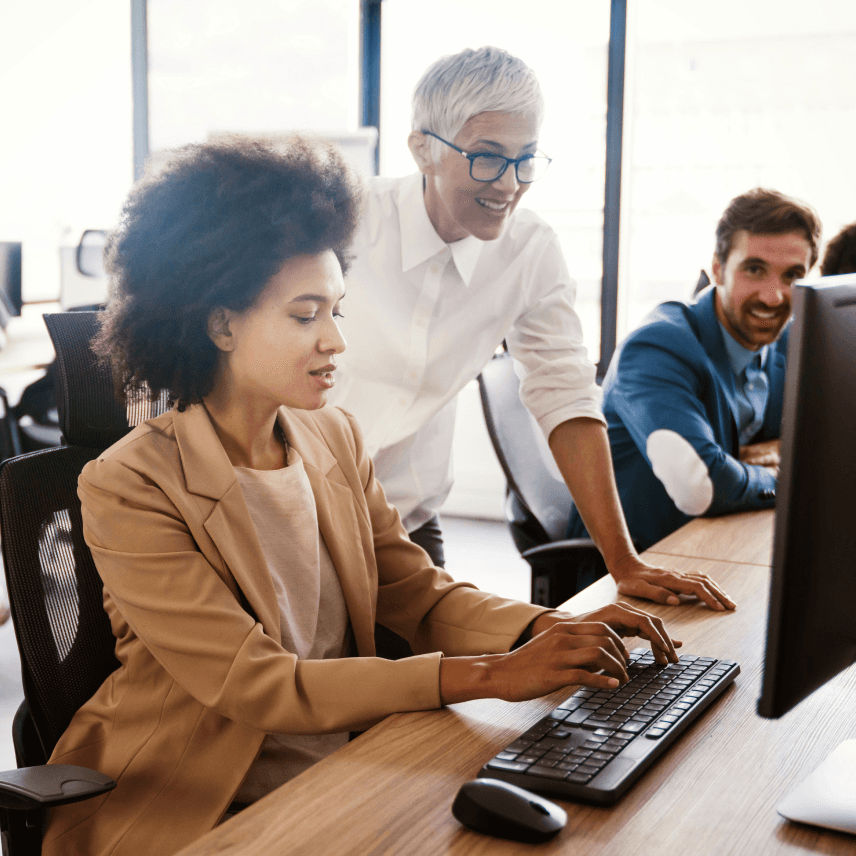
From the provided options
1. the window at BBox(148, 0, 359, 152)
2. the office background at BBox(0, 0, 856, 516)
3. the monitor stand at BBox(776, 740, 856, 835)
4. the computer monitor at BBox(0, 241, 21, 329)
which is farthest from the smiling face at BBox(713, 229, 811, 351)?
the computer monitor at BBox(0, 241, 21, 329)

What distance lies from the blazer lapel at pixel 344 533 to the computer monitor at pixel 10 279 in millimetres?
3485

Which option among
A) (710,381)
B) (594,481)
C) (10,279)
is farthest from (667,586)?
(10,279)

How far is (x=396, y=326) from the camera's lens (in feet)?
5.79

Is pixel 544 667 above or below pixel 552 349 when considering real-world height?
below

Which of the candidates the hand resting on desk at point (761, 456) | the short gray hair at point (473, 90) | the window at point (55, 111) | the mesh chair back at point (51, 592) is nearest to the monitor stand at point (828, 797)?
the mesh chair back at point (51, 592)

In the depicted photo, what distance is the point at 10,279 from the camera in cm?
441

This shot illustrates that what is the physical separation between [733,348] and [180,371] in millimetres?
1435

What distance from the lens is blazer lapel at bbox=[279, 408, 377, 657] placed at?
1.26 meters

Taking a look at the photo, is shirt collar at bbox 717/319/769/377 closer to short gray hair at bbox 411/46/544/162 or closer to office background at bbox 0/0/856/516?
short gray hair at bbox 411/46/544/162

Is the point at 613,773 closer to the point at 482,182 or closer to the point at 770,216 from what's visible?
the point at 482,182

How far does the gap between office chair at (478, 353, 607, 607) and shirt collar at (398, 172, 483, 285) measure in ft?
1.25

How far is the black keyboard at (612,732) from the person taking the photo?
0.84m

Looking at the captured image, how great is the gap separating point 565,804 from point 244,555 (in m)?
0.48

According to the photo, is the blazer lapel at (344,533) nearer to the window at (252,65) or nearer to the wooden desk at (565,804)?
the wooden desk at (565,804)
